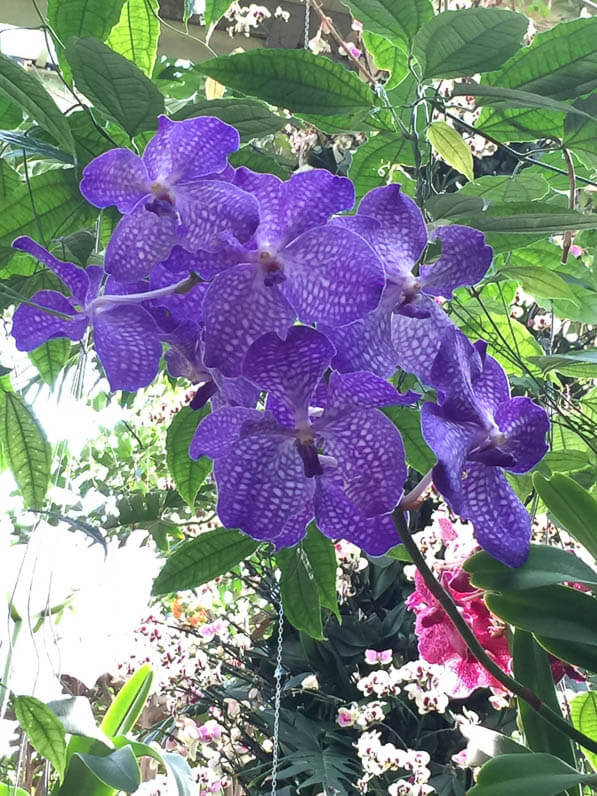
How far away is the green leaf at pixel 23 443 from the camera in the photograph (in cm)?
53

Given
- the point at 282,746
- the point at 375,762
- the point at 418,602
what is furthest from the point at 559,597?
the point at 282,746

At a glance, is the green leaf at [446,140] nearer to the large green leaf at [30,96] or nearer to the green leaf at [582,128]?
the green leaf at [582,128]

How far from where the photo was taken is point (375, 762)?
1.34m

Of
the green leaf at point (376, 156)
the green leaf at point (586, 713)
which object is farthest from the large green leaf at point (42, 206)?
the green leaf at point (586, 713)

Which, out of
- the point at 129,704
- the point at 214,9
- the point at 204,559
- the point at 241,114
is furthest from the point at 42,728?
the point at 129,704

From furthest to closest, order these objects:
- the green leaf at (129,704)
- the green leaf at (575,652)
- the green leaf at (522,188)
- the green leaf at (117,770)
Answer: the green leaf at (129,704), the green leaf at (117,770), the green leaf at (522,188), the green leaf at (575,652)

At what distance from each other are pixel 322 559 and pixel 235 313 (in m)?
0.24

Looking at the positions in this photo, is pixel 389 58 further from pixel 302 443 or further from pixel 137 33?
pixel 302 443

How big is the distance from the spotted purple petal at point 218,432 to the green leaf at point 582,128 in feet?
0.99

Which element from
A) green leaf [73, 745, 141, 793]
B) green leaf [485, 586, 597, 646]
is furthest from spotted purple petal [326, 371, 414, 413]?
green leaf [73, 745, 141, 793]

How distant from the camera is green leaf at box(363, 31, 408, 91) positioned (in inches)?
20.4

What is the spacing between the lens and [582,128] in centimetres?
47

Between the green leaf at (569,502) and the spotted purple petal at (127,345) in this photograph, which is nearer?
the spotted purple petal at (127,345)

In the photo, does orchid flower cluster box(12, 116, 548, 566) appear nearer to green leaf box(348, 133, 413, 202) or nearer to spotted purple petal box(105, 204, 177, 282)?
spotted purple petal box(105, 204, 177, 282)
